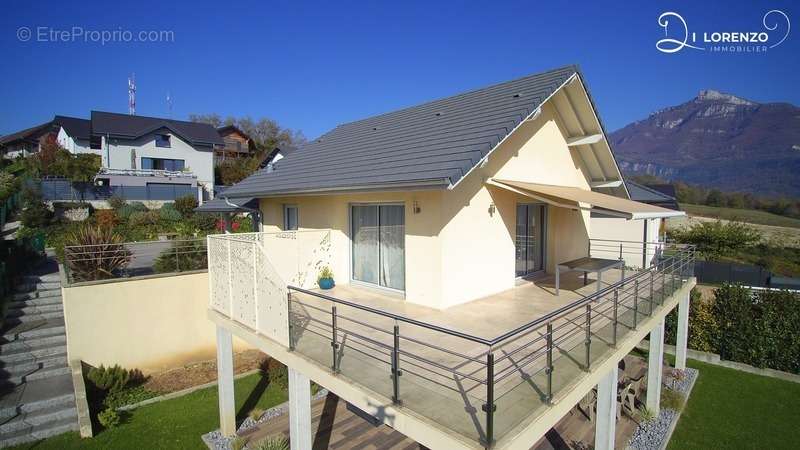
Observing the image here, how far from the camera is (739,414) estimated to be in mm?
15422

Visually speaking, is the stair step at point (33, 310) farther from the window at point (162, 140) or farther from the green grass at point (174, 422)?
the window at point (162, 140)

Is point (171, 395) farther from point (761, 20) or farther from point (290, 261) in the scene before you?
point (761, 20)

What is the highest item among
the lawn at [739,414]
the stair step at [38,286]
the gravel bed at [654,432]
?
the stair step at [38,286]

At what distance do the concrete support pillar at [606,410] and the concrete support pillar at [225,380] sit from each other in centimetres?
1077

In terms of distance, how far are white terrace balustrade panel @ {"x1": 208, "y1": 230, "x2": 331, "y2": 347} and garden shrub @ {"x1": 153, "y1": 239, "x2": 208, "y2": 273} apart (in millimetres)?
6122

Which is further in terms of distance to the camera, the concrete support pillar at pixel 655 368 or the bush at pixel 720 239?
the bush at pixel 720 239

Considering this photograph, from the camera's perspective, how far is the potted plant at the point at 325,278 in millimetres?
14827

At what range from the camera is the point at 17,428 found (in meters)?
12.9

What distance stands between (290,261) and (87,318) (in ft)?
29.3

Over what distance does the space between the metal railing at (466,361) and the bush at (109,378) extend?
9.78 m

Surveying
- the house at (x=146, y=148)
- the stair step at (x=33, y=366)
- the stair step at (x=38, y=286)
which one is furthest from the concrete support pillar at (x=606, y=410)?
the house at (x=146, y=148)

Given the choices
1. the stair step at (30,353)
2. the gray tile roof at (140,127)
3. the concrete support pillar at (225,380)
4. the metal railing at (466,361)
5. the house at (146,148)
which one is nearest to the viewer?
the metal railing at (466,361)

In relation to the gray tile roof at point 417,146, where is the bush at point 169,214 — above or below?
below

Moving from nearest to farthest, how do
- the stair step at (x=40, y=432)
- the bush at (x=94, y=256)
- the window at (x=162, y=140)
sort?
the stair step at (x=40, y=432)
the bush at (x=94, y=256)
the window at (x=162, y=140)
